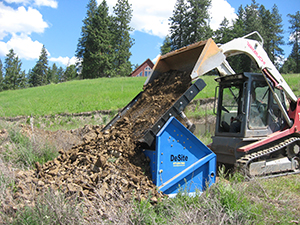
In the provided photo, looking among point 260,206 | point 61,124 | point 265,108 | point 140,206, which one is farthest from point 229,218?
point 61,124

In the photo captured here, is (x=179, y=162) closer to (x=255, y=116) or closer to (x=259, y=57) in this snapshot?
(x=255, y=116)

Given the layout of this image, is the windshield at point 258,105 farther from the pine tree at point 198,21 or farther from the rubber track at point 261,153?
the pine tree at point 198,21

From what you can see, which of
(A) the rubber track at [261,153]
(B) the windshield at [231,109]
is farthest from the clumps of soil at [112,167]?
(A) the rubber track at [261,153]

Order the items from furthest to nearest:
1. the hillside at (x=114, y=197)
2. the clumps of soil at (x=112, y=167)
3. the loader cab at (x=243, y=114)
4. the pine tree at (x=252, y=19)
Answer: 1. the pine tree at (x=252, y=19)
2. the loader cab at (x=243, y=114)
3. the clumps of soil at (x=112, y=167)
4. the hillside at (x=114, y=197)

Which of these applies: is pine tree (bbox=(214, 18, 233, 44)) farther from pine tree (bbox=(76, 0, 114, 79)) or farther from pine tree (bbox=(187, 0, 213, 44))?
pine tree (bbox=(76, 0, 114, 79))

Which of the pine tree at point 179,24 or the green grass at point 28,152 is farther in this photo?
the pine tree at point 179,24

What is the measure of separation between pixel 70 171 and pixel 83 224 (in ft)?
4.31

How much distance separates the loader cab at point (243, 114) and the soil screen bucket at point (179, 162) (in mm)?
1814

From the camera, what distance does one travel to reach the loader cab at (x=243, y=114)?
6.00 metres

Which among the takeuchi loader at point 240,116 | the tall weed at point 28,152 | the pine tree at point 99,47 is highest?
the pine tree at point 99,47

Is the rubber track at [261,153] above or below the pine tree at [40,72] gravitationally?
below

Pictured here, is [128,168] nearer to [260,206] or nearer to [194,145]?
[194,145]

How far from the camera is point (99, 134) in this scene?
4852mm

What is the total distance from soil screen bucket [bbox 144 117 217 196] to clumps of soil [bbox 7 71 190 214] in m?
0.25
